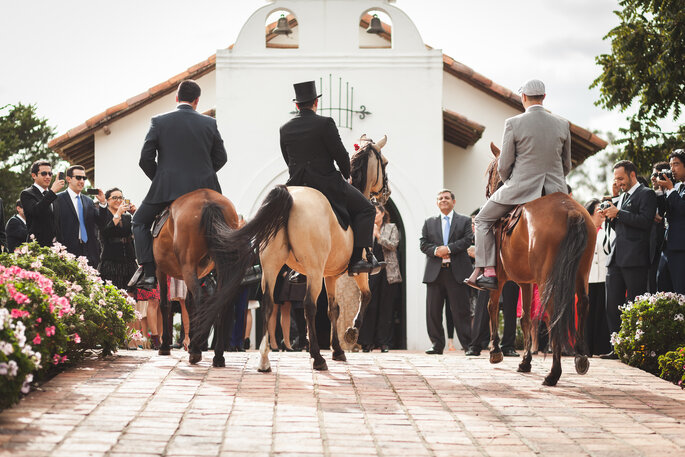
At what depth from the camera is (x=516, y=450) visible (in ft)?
18.0

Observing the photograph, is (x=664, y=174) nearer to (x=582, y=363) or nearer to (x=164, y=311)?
(x=582, y=363)

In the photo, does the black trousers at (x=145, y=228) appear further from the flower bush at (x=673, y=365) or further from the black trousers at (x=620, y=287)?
the black trousers at (x=620, y=287)

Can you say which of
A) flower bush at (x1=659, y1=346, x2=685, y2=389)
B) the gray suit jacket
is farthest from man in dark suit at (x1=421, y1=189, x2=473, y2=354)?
flower bush at (x1=659, y1=346, x2=685, y2=389)

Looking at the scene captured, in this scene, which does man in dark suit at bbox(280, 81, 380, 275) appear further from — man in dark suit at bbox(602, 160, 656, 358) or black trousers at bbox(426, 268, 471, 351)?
black trousers at bbox(426, 268, 471, 351)

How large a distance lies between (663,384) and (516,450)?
3531 millimetres

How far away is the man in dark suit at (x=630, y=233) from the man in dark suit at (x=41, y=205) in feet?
23.7

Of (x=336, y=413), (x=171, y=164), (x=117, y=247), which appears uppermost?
(x=171, y=164)

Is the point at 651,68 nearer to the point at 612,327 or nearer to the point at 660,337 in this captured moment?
the point at 612,327

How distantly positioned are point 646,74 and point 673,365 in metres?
9.48

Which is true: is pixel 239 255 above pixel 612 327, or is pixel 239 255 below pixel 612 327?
above

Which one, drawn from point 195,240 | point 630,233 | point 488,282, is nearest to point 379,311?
point 630,233

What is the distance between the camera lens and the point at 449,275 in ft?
44.0

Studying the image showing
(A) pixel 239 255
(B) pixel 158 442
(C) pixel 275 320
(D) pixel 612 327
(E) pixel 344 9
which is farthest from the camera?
(E) pixel 344 9

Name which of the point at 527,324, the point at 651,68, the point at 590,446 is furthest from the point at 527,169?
the point at 651,68
